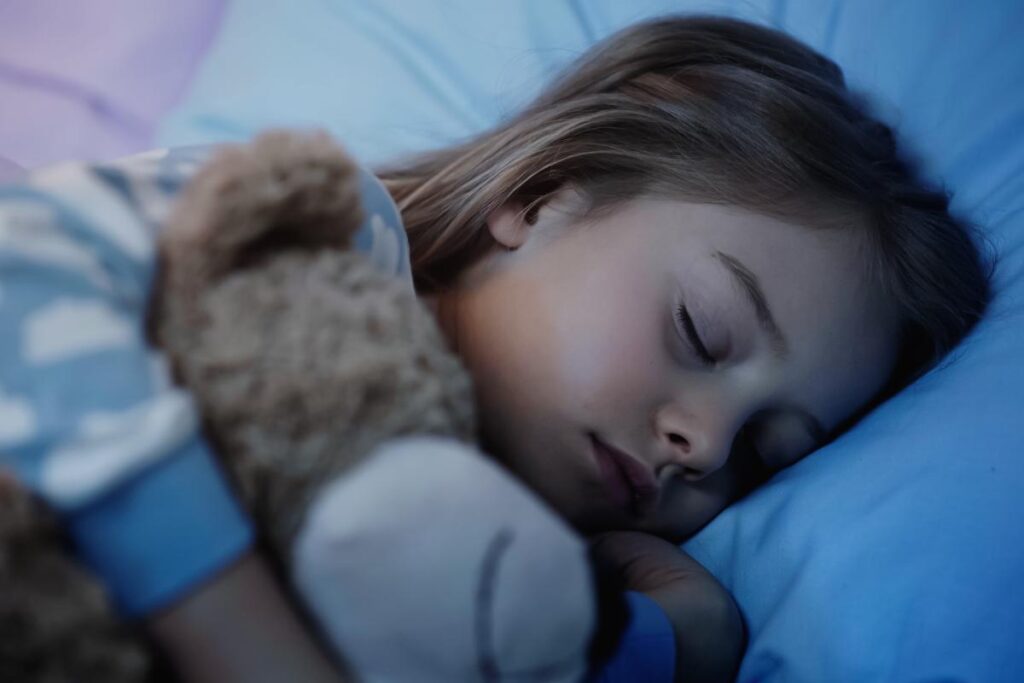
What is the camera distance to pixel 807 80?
891 millimetres

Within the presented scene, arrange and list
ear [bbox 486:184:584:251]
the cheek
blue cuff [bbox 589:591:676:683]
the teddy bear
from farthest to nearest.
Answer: ear [bbox 486:184:584:251], the cheek, blue cuff [bbox 589:591:676:683], the teddy bear

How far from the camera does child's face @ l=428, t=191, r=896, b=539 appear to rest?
69cm

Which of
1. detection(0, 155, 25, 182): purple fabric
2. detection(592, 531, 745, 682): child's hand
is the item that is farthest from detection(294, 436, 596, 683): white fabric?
detection(0, 155, 25, 182): purple fabric

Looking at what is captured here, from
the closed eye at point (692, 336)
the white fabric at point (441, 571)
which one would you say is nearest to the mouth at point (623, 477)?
the closed eye at point (692, 336)

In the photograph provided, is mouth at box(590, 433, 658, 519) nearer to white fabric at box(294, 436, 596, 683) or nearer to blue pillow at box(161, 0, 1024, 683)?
blue pillow at box(161, 0, 1024, 683)

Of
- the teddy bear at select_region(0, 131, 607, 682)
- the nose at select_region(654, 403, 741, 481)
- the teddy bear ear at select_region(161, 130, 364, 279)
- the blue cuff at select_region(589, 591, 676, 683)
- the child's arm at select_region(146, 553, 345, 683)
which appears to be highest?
the teddy bear ear at select_region(161, 130, 364, 279)

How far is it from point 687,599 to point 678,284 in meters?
0.26

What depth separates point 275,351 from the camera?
1.29ft

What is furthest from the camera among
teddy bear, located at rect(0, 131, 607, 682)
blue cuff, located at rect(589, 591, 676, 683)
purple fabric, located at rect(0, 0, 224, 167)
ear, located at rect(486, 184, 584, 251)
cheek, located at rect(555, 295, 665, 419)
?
purple fabric, located at rect(0, 0, 224, 167)

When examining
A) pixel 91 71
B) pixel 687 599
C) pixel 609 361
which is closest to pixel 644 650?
pixel 687 599

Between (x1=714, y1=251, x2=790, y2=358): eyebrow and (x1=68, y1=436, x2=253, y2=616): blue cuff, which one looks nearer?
(x1=68, y1=436, x2=253, y2=616): blue cuff

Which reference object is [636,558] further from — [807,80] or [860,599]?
[807,80]

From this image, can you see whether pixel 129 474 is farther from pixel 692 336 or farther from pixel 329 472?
pixel 692 336

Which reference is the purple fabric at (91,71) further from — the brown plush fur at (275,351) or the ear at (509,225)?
the brown plush fur at (275,351)
